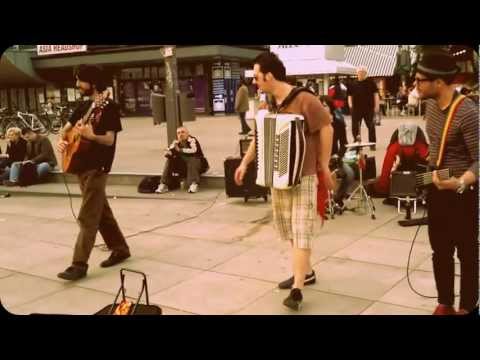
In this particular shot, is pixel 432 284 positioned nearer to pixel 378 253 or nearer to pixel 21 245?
pixel 378 253

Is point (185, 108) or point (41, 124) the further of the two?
point (41, 124)

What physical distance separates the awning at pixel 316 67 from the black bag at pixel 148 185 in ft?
55.1

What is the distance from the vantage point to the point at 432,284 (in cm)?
459

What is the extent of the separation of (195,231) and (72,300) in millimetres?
2309

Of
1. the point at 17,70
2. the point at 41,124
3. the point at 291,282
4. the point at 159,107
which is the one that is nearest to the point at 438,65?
the point at 291,282

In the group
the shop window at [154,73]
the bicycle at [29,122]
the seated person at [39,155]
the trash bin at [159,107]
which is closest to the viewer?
the trash bin at [159,107]

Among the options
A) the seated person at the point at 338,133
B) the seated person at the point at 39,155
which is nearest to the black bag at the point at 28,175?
the seated person at the point at 39,155

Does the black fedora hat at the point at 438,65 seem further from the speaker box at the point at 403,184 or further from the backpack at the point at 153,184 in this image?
the backpack at the point at 153,184

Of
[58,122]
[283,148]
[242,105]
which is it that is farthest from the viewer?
[58,122]

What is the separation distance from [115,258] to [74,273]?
55 cm

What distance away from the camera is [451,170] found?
135 inches

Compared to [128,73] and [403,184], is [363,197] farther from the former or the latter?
[128,73]

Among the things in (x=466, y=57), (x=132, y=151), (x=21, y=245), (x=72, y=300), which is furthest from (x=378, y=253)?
(x=132, y=151)

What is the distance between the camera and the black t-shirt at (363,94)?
11.1m
